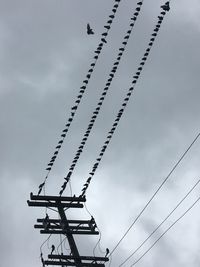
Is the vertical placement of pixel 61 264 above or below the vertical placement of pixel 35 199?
below

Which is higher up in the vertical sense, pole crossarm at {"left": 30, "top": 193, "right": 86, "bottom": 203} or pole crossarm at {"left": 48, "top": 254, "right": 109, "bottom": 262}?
pole crossarm at {"left": 30, "top": 193, "right": 86, "bottom": 203}

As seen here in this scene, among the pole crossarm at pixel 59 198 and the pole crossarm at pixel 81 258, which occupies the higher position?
the pole crossarm at pixel 59 198

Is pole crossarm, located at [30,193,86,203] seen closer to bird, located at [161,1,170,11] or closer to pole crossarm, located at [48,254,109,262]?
pole crossarm, located at [48,254,109,262]

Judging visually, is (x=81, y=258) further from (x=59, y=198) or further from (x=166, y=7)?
(x=166, y=7)

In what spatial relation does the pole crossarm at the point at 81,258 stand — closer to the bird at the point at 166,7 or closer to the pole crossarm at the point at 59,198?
the pole crossarm at the point at 59,198

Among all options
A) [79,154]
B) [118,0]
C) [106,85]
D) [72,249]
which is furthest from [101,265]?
[118,0]

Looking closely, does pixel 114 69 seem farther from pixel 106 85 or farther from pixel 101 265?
pixel 101 265

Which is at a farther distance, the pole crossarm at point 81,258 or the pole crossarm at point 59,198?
the pole crossarm at point 59,198

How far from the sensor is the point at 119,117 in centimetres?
3775

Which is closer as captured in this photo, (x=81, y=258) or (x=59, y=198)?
(x=81, y=258)

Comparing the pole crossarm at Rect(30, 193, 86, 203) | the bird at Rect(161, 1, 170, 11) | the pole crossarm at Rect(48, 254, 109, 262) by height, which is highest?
the bird at Rect(161, 1, 170, 11)

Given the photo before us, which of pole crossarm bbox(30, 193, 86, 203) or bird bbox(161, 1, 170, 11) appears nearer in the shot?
bird bbox(161, 1, 170, 11)

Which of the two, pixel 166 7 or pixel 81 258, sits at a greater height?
pixel 166 7

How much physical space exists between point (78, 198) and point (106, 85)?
4869 millimetres
